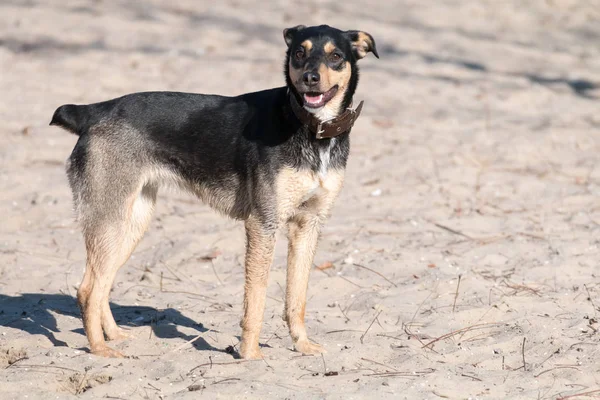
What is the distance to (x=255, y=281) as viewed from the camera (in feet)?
17.5

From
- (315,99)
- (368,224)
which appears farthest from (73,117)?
(368,224)

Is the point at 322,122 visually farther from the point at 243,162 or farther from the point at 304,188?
the point at 243,162

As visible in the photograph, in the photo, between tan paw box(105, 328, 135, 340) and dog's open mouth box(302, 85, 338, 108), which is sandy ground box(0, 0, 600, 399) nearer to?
tan paw box(105, 328, 135, 340)

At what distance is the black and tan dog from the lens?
5316 millimetres

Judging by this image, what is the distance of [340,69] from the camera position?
5.32m

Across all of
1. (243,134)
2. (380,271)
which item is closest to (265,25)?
(380,271)

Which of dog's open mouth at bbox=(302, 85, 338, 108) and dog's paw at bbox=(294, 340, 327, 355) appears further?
dog's paw at bbox=(294, 340, 327, 355)

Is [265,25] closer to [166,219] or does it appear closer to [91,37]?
[91,37]

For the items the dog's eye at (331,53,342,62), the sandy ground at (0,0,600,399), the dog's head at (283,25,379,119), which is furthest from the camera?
the dog's eye at (331,53,342,62)

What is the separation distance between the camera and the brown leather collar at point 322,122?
209 inches

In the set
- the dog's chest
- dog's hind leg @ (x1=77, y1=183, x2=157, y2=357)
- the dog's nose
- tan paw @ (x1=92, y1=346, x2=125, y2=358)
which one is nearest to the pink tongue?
the dog's nose

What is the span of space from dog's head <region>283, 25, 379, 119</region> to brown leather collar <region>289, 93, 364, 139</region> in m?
0.04

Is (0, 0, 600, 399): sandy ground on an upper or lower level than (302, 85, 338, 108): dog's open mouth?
lower

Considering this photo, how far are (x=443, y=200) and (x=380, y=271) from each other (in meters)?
1.90
